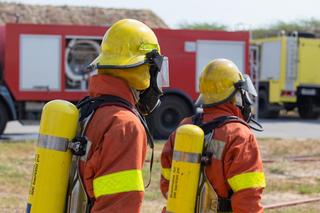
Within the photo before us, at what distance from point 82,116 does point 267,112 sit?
62.6 feet

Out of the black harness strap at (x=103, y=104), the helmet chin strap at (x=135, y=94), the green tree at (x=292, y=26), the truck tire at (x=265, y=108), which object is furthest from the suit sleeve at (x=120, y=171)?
the green tree at (x=292, y=26)

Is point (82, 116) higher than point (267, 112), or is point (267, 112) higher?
point (82, 116)

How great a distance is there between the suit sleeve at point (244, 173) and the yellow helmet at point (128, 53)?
2.45 feet

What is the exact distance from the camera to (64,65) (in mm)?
13086

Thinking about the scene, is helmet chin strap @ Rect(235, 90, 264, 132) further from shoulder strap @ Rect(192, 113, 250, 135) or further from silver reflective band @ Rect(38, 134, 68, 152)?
silver reflective band @ Rect(38, 134, 68, 152)

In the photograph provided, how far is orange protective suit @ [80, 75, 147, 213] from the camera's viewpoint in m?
2.23

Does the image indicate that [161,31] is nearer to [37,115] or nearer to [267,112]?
[37,115]

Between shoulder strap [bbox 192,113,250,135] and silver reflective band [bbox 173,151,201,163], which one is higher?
shoulder strap [bbox 192,113,250,135]

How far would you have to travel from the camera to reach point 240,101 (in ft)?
11.2

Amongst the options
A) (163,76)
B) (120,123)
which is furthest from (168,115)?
(120,123)

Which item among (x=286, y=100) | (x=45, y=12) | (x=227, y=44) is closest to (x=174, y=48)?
(x=227, y=44)

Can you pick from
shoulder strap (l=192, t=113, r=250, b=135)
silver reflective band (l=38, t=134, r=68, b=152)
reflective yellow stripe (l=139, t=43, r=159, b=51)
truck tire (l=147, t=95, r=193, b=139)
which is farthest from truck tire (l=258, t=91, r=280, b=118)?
silver reflective band (l=38, t=134, r=68, b=152)

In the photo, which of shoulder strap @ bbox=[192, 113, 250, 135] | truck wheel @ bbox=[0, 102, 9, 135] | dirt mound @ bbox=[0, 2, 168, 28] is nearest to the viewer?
shoulder strap @ bbox=[192, 113, 250, 135]

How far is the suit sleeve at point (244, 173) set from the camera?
3.01 meters
